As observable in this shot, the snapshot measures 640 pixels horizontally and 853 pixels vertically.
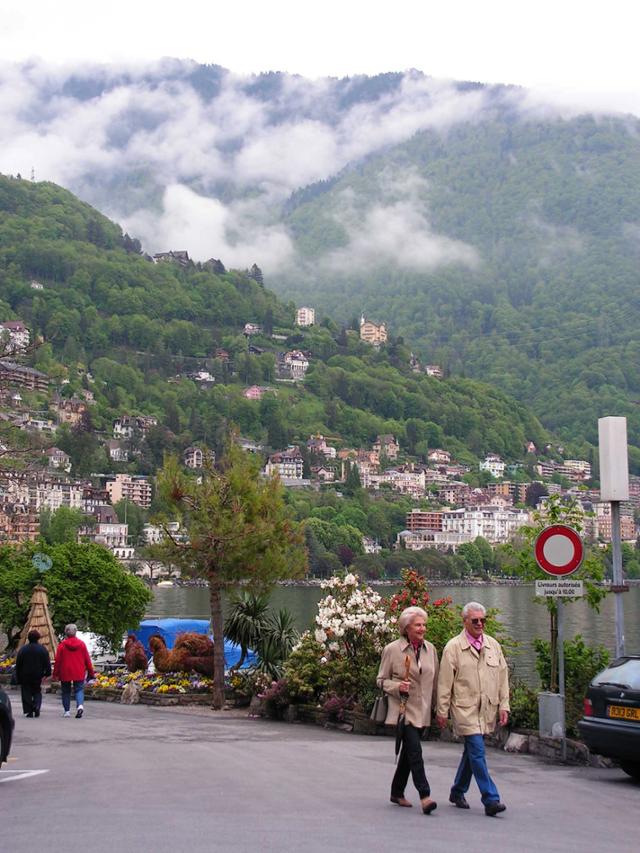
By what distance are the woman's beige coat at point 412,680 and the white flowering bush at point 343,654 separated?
6.56 meters

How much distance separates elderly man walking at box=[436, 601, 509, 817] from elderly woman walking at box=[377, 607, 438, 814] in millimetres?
116

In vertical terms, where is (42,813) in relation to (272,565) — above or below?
below

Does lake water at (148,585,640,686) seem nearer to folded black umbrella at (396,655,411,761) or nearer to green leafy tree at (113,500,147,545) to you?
folded black umbrella at (396,655,411,761)

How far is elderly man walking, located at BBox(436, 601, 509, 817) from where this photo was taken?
8039 mm

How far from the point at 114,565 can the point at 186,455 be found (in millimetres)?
157967

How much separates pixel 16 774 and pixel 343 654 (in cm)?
650

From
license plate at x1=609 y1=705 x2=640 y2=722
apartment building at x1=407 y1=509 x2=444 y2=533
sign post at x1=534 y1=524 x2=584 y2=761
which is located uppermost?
apartment building at x1=407 y1=509 x2=444 y2=533

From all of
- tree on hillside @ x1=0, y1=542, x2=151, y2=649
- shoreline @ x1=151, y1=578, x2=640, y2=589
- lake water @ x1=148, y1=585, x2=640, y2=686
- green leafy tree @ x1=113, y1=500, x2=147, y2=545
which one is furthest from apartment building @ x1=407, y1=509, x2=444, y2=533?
tree on hillside @ x1=0, y1=542, x2=151, y2=649

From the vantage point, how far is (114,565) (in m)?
30.3

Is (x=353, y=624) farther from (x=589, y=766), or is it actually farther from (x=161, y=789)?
(x=161, y=789)

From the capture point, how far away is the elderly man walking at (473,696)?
804 centimetres

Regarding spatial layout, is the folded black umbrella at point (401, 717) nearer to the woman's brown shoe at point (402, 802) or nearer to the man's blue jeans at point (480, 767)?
the woman's brown shoe at point (402, 802)

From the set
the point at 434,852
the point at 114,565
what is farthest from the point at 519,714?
the point at 114,565

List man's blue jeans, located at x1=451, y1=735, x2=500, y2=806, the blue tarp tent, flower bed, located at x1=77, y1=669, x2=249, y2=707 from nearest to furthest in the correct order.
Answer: man's blue jeans, located at x1=451, y1=735, x2=500, y2=806, flower bed, located at x1=77, y1=669, x2=249, y2=707, the blue tarp tent
